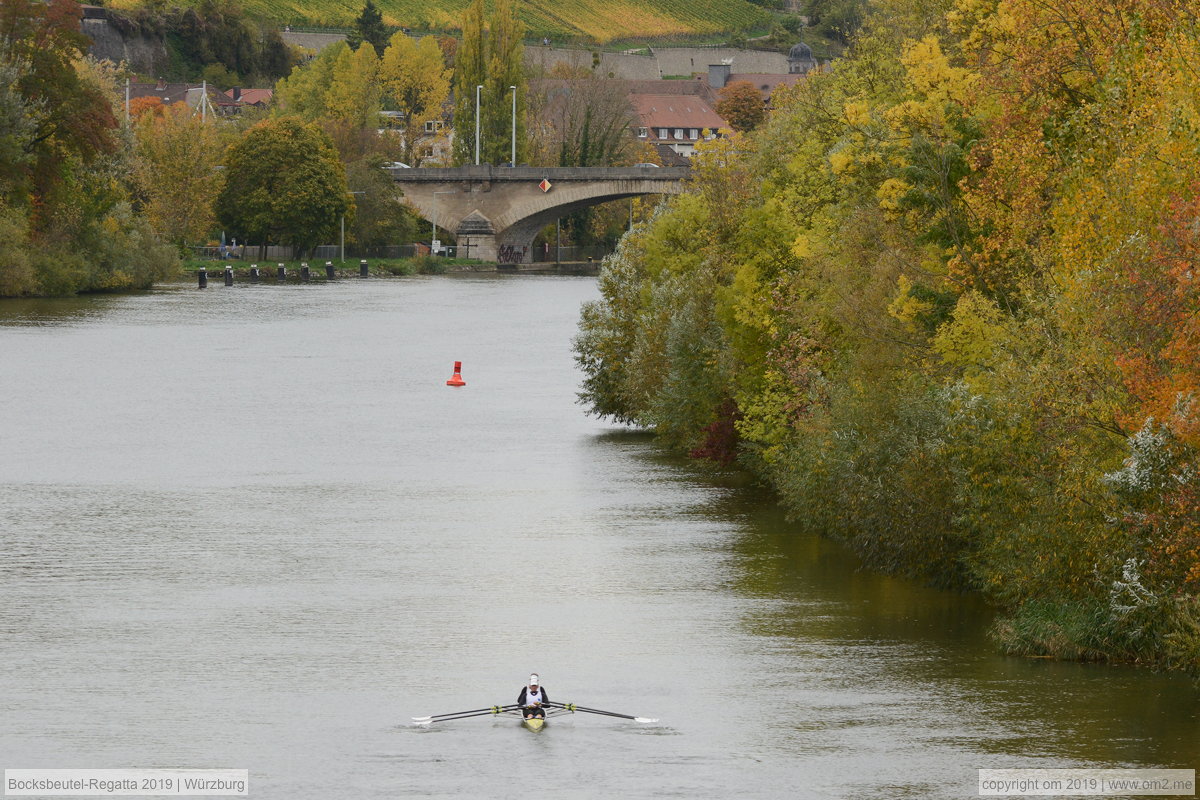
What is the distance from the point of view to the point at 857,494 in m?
29.5

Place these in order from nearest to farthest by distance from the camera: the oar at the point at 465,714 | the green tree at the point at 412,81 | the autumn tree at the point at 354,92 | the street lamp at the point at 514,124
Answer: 1. the oar at the point at 465,714
2. the street lamp at the point at 514,124
3. the autumn tree at the point at 354,92
4. the green tree at the point at 412,81

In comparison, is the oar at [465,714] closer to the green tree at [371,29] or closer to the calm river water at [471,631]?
the calm river water at [471,631]

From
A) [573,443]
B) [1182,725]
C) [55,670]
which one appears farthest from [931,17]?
[55,670]

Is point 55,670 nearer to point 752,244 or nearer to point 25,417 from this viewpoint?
point 752,244

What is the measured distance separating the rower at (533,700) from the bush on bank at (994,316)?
23.0 ft

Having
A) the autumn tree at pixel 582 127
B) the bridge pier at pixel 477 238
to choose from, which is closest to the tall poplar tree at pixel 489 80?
the autumn tree at pixel 582 127

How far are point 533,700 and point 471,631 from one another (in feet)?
17.6

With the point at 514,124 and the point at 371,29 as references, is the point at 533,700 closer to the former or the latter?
the point at 514,124

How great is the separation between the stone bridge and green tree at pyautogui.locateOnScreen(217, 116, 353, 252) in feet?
42.5

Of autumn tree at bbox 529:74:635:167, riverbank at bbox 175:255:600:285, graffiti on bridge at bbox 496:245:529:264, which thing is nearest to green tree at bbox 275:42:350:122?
autumn tree at bbox 529:74:635:167

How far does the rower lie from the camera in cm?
2080

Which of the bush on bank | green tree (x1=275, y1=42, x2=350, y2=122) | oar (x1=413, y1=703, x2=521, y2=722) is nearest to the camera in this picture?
oar (x1=413, y1=703, x2=521, y2=722)

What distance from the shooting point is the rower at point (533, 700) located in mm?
20797

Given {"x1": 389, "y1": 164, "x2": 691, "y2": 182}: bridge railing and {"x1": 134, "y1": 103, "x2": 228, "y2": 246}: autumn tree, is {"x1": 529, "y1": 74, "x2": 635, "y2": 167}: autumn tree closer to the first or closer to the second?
{"x1": 389, "y1": 164, "x2": 691, "y2": 182}: bridge railing
